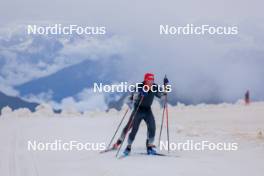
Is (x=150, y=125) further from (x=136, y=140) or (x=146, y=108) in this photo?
(x=136, y=140)

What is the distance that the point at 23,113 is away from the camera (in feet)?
21.9

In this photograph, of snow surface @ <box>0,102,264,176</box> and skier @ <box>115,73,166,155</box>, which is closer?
snow surface @ <box>0,102,264,176</box>

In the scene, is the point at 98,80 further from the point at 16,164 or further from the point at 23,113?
the point at 16,164

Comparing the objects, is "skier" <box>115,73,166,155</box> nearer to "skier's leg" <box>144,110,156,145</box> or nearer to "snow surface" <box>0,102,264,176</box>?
"skier's leg" <box>144,110,156,145</box>

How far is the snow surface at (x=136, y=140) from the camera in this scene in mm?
4391

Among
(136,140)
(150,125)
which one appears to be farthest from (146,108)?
(136,140)

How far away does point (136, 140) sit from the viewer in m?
6.12

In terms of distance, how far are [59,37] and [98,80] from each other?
0.66 m

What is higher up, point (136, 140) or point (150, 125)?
point (150, 125)

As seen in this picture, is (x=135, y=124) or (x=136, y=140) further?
(x=136, y=140)

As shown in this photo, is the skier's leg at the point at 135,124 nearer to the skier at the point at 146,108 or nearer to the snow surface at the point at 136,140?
the skier at the point at 146,108

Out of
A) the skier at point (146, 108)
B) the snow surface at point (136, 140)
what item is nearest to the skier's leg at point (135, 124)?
the skier at point (146, 108)

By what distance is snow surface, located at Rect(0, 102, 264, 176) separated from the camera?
14.4ft

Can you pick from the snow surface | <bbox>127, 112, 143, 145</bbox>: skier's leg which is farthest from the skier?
the snow surface
